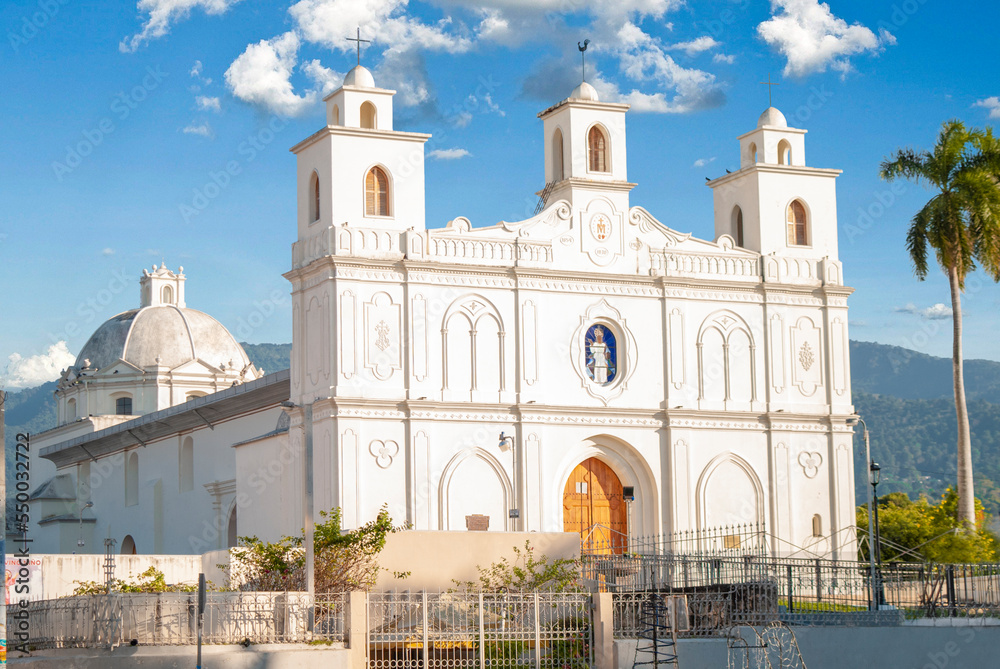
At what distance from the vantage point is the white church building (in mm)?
38344

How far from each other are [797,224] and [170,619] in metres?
26.0

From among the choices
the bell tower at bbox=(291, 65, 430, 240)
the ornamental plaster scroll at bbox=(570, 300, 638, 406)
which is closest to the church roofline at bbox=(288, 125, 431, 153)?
the bell tower at bbox=(291, 65, 430, 240)

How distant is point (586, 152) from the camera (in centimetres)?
4169

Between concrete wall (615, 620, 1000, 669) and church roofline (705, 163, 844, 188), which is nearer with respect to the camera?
concrete wall (615, 620, 1000, 669)

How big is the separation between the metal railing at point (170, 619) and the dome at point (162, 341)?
44.9 metres

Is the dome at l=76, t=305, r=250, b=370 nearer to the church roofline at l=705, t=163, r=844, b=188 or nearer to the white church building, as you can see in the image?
the white church building

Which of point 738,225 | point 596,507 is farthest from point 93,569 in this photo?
point 738,225

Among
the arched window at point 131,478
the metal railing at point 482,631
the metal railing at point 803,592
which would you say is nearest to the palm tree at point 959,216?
the metal railing at point 803,592

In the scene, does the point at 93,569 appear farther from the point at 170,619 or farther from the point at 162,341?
the point at 162,341

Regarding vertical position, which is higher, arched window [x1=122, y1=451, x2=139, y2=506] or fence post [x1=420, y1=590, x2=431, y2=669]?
arched window [x1=122, y1=451, x2=139, y2=506]

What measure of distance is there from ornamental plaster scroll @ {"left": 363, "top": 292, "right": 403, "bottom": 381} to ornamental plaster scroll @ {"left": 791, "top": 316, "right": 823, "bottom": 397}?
1209 centimetres

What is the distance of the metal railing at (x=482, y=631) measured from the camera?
26.0 metres

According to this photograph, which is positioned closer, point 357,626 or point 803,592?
point 357,626

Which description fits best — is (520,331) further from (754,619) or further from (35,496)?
(35,496)
